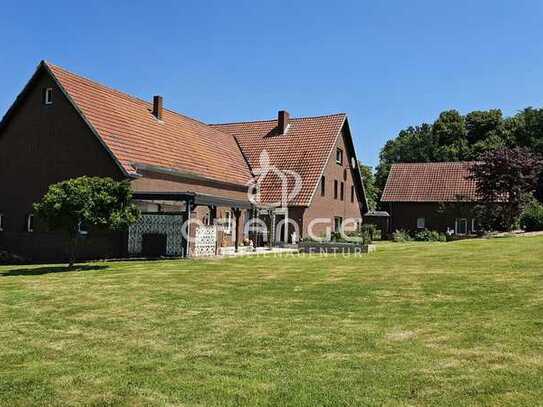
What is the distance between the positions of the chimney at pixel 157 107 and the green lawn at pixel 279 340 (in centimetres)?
1753

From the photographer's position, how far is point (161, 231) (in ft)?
76.0

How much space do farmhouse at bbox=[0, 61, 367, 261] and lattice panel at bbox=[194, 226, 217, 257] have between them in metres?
0.04

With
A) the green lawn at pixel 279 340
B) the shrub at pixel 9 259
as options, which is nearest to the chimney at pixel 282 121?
the shrub at pixel 9 259

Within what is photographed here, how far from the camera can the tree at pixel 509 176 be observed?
107 ft

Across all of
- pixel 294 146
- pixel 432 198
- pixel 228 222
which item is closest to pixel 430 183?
pixel 432 198

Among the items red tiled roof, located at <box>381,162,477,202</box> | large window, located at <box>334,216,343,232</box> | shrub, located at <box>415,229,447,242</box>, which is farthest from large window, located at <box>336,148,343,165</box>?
red tiled roof, located at <box>381,162,477,202</box>

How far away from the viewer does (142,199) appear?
2308 cm

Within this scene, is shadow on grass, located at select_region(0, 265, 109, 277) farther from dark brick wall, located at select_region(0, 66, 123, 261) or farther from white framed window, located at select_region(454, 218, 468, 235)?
white framed window, located at select_region(454, 218, 468, 235)

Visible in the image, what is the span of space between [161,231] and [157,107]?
10181mm

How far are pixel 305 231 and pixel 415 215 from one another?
18.3m

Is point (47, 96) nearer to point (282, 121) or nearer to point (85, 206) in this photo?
point (85, 206)

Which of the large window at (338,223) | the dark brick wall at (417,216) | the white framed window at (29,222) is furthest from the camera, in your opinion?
the dark brick wall at (417,216)

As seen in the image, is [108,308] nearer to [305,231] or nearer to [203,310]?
[203,310]

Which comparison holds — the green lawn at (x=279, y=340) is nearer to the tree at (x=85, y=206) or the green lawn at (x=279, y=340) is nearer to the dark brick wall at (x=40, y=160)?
the tree at (x=85, y=206)
